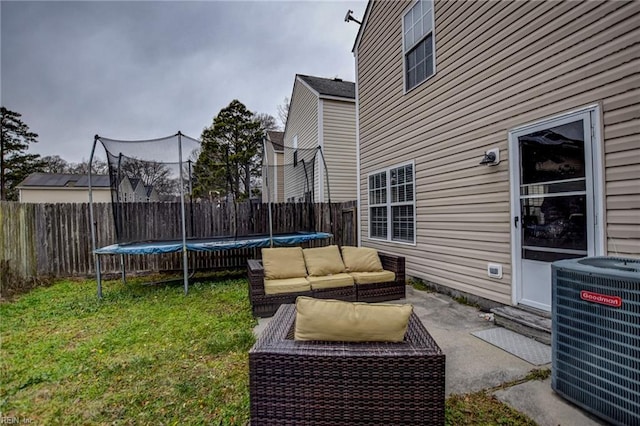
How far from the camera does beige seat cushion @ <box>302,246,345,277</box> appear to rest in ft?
13.8

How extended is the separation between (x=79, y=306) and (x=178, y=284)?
1.62 meters

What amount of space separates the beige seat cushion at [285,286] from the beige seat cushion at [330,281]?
0.10 m

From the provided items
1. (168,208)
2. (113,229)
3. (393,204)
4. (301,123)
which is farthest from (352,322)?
(301,123)

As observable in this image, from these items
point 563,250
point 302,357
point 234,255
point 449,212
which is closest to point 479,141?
point 449,212

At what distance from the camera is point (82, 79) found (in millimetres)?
7648

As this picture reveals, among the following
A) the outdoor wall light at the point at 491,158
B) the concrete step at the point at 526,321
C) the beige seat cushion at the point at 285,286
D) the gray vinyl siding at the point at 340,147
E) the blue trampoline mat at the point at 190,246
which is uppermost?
the gray vinyl siding at the point at 340,147

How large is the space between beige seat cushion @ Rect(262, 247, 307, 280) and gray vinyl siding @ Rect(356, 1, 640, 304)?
92.0 inches

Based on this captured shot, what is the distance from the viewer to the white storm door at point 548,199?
9.01 feet

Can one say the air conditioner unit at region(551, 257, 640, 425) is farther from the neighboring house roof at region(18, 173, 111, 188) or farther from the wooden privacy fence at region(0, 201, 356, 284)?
the neighboring house roof at region(18, 173, 111, 188)

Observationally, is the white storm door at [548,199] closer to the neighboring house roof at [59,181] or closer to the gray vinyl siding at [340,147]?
the gray vinyl siding at [340,147]

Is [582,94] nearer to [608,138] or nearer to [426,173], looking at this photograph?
[608,138]

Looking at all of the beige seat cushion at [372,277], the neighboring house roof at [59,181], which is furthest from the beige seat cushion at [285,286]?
the neighboring house roof at [59,181]

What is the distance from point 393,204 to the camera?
19.5 feet

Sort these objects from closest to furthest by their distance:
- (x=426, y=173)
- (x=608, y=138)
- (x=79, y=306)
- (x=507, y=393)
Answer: (x=507, y=393) < (x=608, y=138) < (x=79, y=306) < (x=426, y=173)
